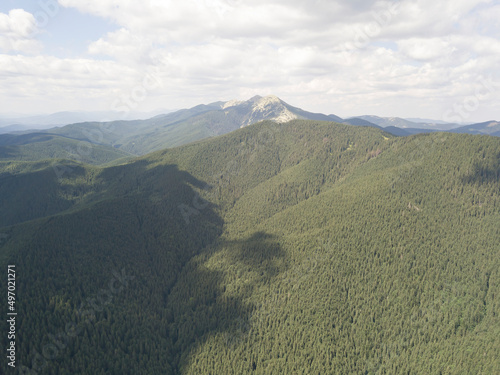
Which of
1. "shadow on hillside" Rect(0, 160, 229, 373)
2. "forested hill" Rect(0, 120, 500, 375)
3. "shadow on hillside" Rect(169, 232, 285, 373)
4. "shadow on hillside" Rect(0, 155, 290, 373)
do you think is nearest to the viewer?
"shadow on hillside" Rect(0, 160, 229, 373)

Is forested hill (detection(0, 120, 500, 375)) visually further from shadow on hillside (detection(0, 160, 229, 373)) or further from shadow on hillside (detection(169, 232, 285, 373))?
shadow on hillside (detection(169, 232, 285, 373))

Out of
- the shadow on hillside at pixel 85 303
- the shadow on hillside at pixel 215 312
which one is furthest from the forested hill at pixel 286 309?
the shadow on hillside at pixel 215 312

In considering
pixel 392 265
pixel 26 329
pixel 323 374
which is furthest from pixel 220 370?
pixel 392 265

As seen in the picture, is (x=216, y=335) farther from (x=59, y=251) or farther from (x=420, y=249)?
(x=420, y=249)

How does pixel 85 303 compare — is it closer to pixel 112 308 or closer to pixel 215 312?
pixel 112 308

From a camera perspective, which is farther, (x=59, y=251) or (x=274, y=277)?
(x=274, y=277)

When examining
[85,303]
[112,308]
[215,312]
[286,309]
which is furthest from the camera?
[215,312]

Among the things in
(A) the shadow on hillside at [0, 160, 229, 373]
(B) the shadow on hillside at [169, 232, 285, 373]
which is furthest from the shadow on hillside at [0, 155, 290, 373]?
(B) the shadow on hillside at [169, 232, 285, 373]

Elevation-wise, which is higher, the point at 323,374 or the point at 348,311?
the point at 348,311

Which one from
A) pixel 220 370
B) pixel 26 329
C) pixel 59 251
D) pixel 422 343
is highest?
pixel 59 251

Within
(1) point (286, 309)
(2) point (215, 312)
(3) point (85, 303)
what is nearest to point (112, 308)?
(3) point (85, 303)

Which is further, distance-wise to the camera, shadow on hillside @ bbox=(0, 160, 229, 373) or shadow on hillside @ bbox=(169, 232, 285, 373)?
shadow on hillside @ bbox=(169, 232, 285, 373)
